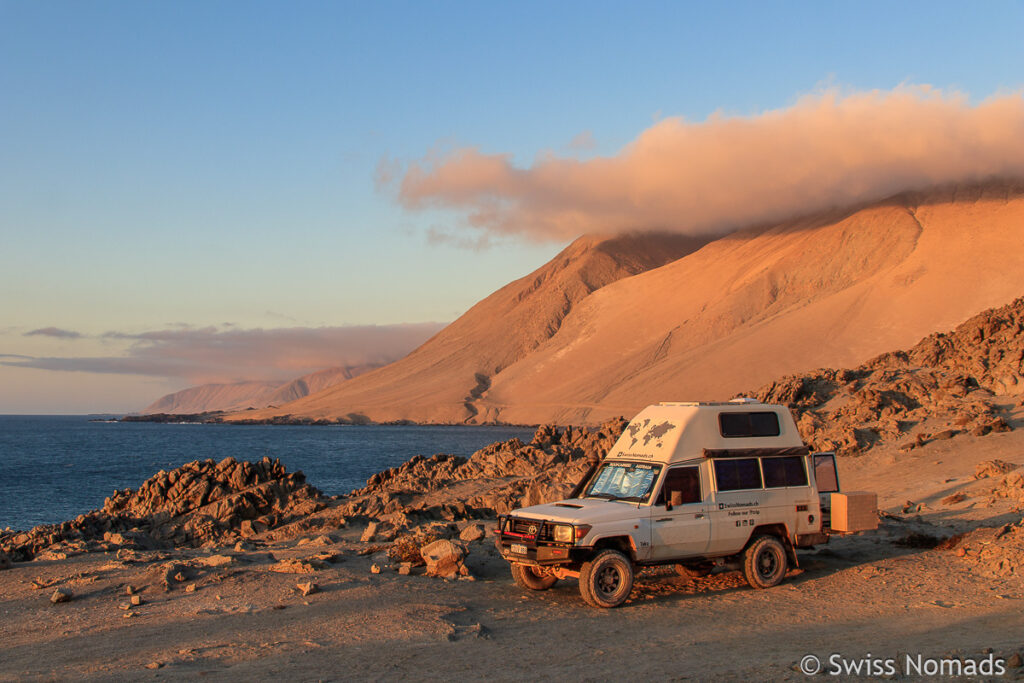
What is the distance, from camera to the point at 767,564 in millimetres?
12477

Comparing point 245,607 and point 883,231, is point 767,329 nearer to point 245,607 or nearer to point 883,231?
point 883,231

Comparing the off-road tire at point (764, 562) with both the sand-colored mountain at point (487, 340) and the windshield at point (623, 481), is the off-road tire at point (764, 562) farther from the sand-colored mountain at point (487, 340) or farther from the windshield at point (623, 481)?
the sand-colored mountain at point (487, 340)

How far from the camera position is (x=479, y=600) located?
11594mm

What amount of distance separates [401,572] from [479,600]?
1.97 m

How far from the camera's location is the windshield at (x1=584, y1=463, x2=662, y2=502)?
1169 cm

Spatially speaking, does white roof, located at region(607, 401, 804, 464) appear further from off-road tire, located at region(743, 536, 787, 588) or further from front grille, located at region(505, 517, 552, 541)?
front grille, located at region(505, 517, 552, 541)

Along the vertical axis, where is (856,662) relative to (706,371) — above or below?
below

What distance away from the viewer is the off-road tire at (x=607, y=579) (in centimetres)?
1104

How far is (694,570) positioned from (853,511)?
2.55 meters

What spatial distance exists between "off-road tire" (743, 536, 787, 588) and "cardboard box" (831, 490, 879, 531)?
1162 mm

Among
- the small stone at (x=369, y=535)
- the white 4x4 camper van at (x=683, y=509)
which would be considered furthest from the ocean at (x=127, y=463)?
the white 4x4 camper van at (x=683, y=509)

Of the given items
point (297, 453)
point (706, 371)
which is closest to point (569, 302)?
point (706, 371)

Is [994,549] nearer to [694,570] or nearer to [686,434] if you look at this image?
[694,570]

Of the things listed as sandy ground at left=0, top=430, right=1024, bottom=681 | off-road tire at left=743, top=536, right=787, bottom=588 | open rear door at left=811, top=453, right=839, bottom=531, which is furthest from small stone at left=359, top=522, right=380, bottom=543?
open rear door at left=811, top=453, right=839, bottom=531
